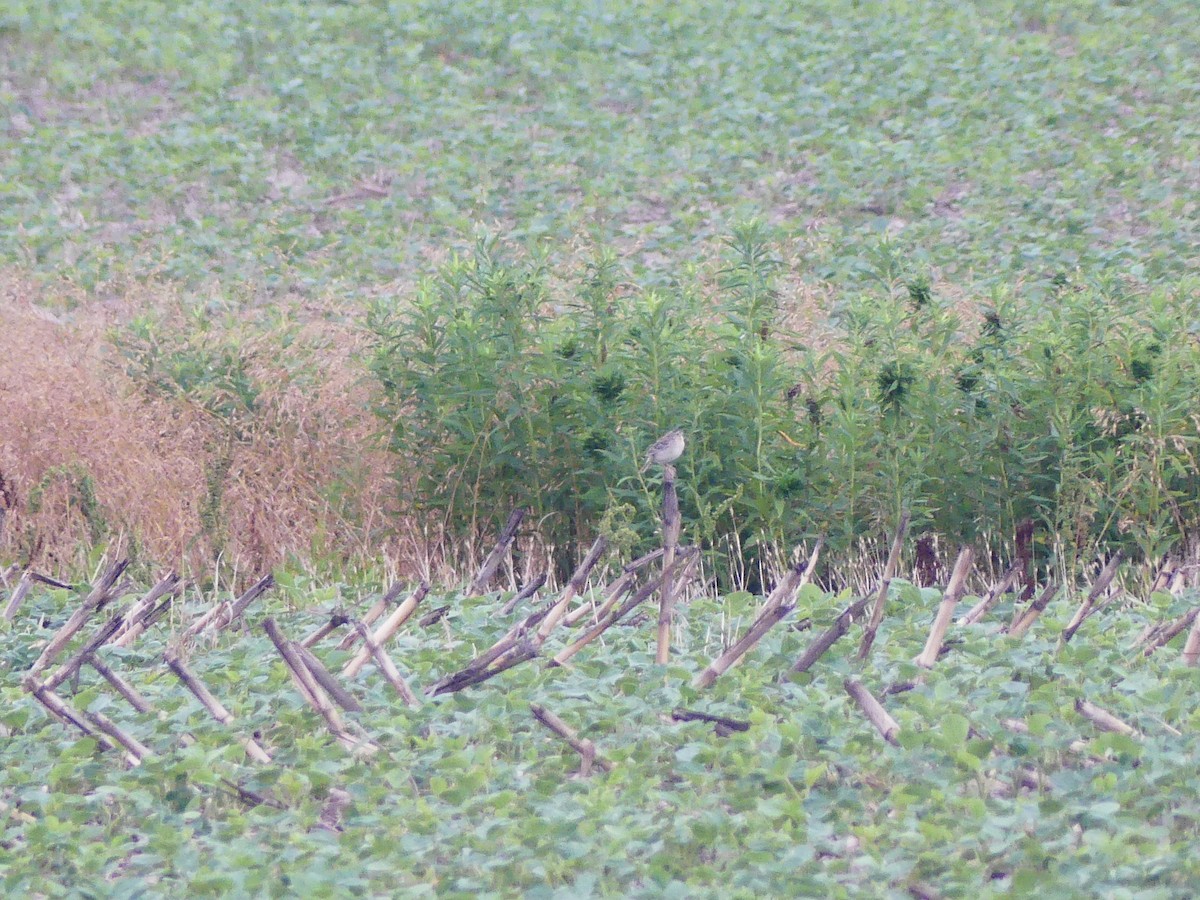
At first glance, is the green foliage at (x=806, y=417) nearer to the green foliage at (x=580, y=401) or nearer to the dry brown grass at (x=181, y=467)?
the green foliage at (x=580, y=401)

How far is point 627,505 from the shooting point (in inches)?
209

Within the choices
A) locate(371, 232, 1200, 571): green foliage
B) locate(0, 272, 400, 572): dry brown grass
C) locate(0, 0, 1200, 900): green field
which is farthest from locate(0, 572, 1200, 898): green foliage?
locate(0, 272, 400, 572): dry brown grass

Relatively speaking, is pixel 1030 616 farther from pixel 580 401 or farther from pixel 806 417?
pixel 580 401

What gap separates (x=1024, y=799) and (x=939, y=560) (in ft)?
10.5

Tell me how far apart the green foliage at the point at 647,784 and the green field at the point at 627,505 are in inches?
0.4

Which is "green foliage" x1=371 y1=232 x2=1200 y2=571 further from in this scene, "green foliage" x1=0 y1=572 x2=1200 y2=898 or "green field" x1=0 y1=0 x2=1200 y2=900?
"green foliage" x1=0 y1=572 x2=1200 y2=898

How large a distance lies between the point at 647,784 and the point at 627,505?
236cm

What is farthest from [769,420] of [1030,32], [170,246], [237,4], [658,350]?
[237,4]

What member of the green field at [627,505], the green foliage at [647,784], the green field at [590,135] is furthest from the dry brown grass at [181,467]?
the green field at [590,135]

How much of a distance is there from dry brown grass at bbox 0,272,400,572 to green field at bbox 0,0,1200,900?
0.9 inches

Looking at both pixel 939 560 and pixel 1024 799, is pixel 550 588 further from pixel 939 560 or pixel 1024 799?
pixel 1024 799

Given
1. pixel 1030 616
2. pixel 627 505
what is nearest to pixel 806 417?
pixel 627 505

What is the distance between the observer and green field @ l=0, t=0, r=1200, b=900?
111 inches

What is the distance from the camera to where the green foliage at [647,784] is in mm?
2648
